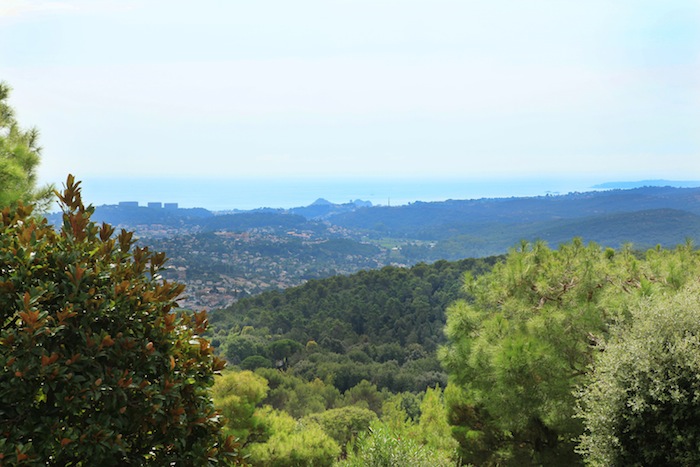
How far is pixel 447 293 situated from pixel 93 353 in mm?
49162

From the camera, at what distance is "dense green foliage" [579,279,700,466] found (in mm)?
3434

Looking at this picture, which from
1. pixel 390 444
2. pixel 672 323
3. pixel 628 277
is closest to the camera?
pixel 672 323

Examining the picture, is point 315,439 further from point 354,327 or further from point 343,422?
point 354,327

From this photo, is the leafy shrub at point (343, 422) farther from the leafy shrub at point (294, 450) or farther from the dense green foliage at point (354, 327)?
the dense green foliage at point (354, 327)

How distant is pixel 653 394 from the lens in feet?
11.3

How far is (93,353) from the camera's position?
1929mm

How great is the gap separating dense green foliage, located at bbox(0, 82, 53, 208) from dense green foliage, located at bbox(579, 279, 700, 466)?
17.4 ft

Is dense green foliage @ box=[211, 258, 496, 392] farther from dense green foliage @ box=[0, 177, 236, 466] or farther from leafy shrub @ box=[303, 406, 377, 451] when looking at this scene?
dense green foliage @ box=[0, 177, 236, 466]

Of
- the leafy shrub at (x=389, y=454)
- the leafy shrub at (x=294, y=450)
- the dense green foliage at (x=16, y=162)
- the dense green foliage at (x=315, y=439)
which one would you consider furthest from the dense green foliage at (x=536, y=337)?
the dense green foliage at (x=16, y=162)

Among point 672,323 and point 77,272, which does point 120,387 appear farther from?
point 672,323

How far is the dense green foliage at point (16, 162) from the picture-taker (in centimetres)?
548

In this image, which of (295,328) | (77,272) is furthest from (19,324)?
(295,328)

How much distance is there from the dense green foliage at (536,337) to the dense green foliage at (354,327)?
1026 inches

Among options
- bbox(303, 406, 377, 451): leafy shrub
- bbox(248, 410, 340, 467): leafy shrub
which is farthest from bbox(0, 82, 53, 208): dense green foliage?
bbox(303, 406, 377, 451): leafy shrub
